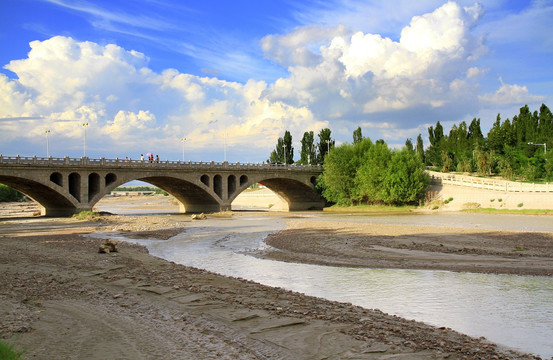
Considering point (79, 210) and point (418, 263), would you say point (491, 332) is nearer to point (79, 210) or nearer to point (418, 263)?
point (418, 263)

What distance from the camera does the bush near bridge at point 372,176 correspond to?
8856 cm

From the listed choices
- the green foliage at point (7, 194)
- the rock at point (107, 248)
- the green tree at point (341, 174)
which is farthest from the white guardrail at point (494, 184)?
the green foliage at point (7, 194)

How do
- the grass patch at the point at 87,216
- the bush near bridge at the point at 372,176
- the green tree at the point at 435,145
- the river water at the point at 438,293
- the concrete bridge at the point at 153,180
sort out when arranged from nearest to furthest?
the river water at the point at 438,293 → the grass patch at the point at 87,216 → the concrete bridge at the point at 153,180 → the bush near bridge at the point at 372,176 → the green tree at the point at 435,145

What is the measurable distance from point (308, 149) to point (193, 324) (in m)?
120

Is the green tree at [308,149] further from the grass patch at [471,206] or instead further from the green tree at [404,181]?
the grass patch at [471,206]

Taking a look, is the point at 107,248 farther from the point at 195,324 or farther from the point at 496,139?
the point at 496,139

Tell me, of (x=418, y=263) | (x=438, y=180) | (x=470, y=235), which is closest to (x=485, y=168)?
(x=438, y=180)

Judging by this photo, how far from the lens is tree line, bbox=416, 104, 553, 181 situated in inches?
3947

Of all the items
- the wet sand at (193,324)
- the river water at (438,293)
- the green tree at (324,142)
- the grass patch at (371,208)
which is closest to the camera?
the wet sand at (193,324)

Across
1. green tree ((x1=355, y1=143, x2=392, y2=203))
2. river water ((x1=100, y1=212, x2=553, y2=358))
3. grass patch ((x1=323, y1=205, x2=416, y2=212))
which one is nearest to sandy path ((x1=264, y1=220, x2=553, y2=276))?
river water ((x1=100, y1=212, x2=553, y2=358))

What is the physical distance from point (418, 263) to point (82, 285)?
16.5 metres

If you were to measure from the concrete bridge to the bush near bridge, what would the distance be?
879 cm

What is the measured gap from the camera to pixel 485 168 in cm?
Answer: 11138

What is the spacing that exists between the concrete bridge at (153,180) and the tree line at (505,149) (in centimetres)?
3927
